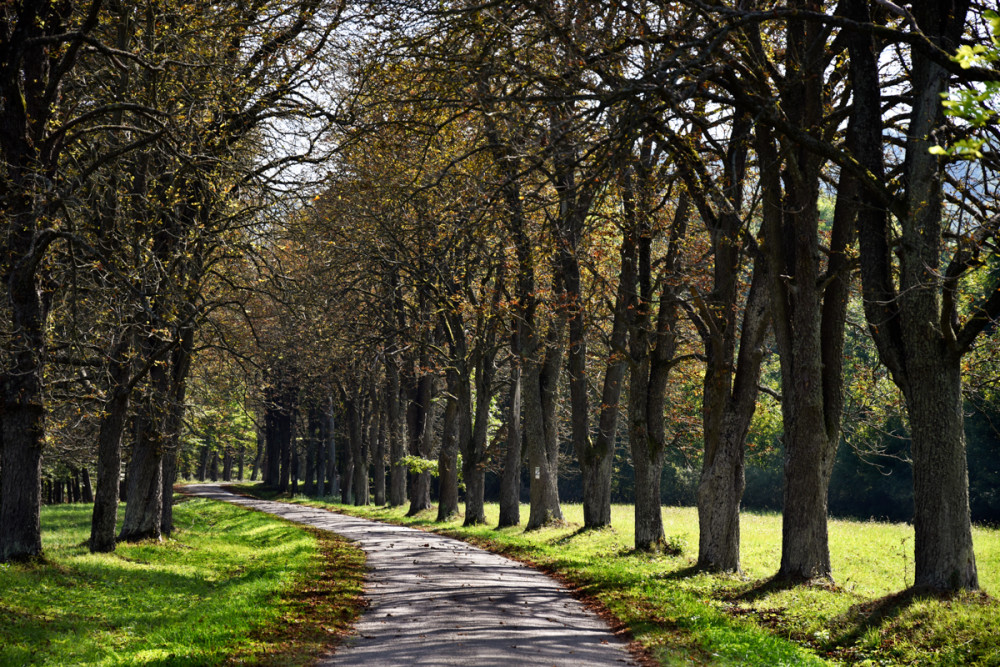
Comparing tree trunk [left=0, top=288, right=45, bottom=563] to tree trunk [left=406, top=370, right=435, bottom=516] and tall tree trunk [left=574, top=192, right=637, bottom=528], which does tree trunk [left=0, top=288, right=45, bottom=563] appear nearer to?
tall tree trunk [left=574, top=192, right=637, bottom=528]

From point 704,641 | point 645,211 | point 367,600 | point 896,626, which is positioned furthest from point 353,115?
point 896,626

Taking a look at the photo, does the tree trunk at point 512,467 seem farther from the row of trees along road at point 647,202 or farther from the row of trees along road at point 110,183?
the row of trees along road at point 110,183

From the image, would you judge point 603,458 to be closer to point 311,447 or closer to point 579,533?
point 579,533

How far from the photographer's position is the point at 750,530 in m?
26.8

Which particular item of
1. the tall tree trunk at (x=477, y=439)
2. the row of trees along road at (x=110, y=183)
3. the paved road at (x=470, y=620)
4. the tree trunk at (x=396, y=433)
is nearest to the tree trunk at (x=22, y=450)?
the row of trees along road at (x=110, y=183)

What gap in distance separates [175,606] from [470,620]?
4592 mm

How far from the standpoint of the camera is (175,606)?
12102 mm

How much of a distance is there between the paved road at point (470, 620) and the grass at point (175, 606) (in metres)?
0.52

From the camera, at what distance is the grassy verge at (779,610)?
8406 millimetres

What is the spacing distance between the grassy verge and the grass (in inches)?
155

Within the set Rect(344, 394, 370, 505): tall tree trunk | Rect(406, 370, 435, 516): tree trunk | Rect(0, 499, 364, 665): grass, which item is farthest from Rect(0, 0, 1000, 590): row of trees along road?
Rect(344, 394, 370, 505): tall tree trunk

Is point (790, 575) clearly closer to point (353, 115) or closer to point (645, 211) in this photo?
point (645, 211)

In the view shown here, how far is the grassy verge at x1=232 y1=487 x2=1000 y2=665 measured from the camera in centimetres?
841

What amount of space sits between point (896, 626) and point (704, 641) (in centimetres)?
202
